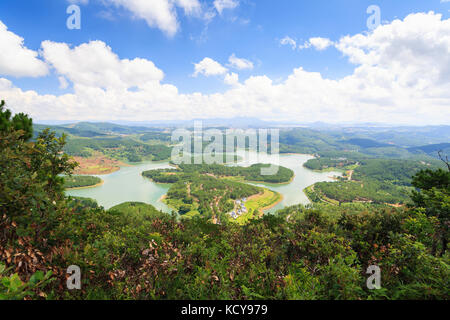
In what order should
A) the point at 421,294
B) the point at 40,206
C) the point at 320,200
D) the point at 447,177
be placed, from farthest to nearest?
the point at 320,200, the point at 447,177, the point at 40,206, the point at 421,294

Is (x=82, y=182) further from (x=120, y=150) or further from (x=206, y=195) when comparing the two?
(x=120, y=150)

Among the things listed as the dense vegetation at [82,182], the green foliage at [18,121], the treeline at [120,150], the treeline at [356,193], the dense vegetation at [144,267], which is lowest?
the treeline at [356,193]

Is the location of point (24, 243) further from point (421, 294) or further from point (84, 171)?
point (84, 171)

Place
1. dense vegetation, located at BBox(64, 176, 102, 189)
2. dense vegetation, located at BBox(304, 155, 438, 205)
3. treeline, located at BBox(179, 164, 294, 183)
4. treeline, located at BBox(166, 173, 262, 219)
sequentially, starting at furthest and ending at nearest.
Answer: treeline, located at BBox(179, 164, 294, 183)
dense vegetation, located at BBox(64, 176, 102, 189)
dense vegetation, located at BBox(304, 155, 438, 205)
treeline, located at BBox(166, 173, 262, 219)

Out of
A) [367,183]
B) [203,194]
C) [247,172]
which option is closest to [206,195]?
[203,194]

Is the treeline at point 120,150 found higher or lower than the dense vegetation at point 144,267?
lower

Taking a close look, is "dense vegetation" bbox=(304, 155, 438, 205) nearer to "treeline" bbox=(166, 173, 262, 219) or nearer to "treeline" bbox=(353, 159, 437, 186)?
"treeline" bbox=(353, 159, 437, 186)

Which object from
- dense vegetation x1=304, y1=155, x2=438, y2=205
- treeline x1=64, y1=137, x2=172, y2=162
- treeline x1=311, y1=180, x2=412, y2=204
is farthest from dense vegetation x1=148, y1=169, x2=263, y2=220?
treeline x1=64, y1=137, x2=172, y2=162

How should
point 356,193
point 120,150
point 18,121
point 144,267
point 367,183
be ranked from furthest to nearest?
point 120,150 → point 367,183 → point 356,193 → point 18,121 → point 144,267

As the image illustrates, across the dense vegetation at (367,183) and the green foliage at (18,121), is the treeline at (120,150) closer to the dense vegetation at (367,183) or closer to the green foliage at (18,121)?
the dense vegetation at (367,183)

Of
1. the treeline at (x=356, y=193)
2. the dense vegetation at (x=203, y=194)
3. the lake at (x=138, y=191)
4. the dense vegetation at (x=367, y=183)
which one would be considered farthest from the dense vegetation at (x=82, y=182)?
the treeline at (x=356, y=193)

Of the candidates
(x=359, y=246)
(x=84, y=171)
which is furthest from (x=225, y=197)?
(x=84, y=171)
